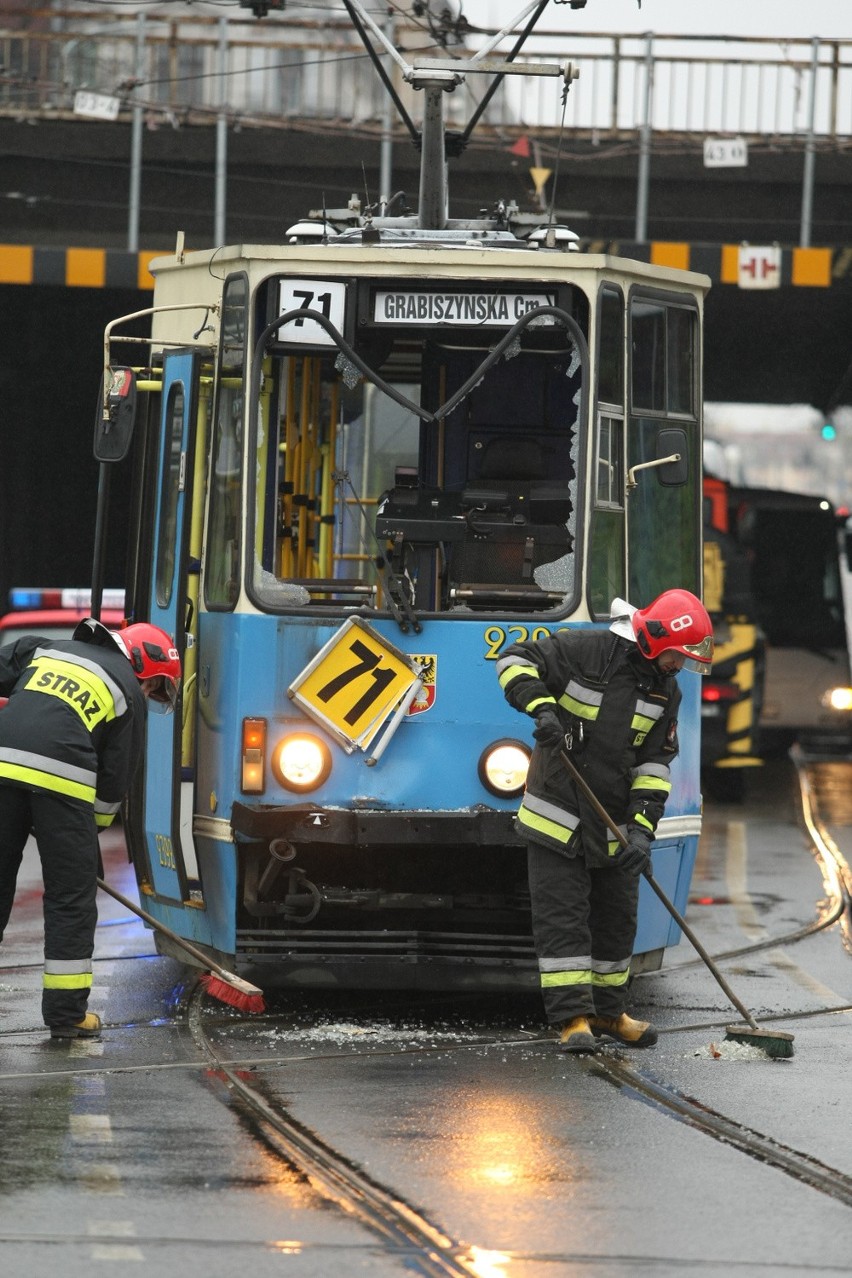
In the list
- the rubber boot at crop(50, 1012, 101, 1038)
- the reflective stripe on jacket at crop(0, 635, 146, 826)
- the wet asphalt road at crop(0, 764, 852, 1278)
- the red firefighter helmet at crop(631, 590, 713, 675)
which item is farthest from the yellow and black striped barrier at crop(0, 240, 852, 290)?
the rubber boot at crop(50, 1012, 101, 1038)

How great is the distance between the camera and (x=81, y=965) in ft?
26.3

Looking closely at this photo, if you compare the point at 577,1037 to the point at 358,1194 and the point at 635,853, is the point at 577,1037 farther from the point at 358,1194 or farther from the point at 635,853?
the point at 358,1194

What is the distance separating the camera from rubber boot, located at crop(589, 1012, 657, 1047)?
815 centimetres

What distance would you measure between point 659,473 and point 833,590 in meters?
15.7

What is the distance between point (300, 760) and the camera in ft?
27.2

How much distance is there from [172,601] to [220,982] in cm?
160

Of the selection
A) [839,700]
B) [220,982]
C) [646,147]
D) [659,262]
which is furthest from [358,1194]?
[839,700]

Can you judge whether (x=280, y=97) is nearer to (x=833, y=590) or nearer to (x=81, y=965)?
(x=833, y=590)

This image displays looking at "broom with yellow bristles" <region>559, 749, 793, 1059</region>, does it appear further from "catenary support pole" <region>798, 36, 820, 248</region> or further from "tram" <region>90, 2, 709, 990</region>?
"catenary support pole" <region>798, 36, 820, 248</region>

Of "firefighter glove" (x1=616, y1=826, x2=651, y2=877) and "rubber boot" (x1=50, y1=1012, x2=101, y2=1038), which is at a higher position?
"firefighter glove" (x1=616, y1=826, x2=651, y2=877)

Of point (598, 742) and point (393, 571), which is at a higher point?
point (393, 571)

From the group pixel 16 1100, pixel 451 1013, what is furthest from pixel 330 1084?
pixel 451 1013

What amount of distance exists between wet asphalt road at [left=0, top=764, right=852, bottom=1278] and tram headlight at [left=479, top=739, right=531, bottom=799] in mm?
942

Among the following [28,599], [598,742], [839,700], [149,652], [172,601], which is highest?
[172,601]
